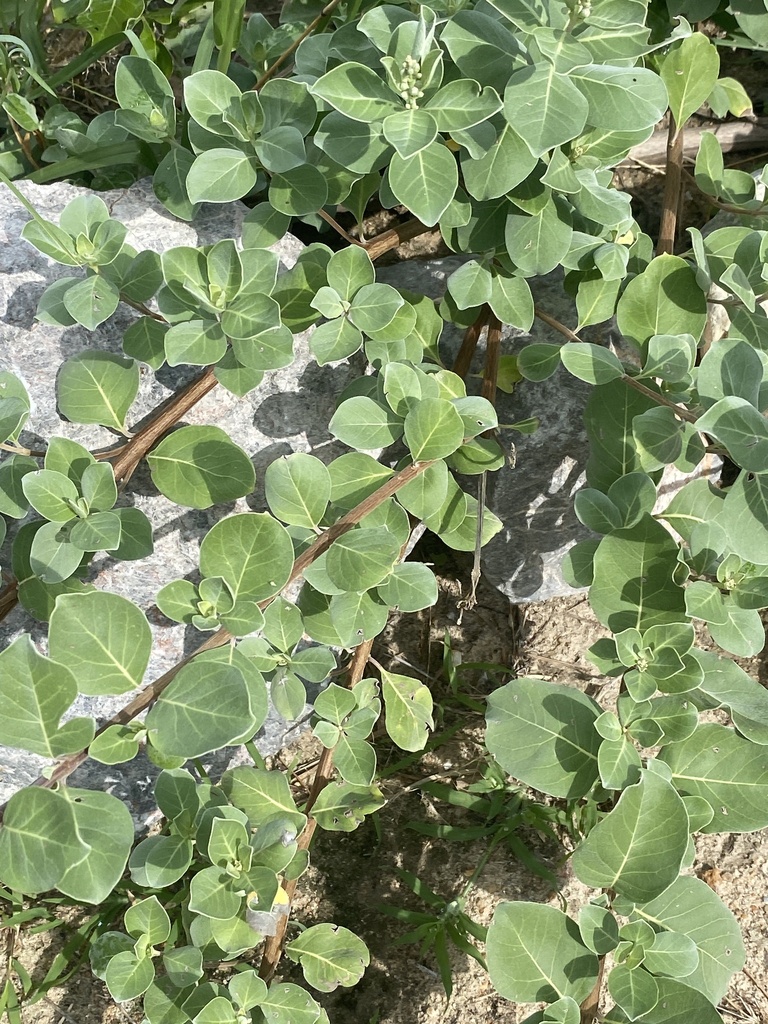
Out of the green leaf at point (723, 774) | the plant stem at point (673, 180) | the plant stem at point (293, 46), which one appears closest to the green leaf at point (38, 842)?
the green leaf at point (723, 774)

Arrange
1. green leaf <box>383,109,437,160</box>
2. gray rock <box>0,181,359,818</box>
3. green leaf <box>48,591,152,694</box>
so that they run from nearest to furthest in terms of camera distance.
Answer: green leaf <box>48,591,152,694</box> < green leaf <box>383,109,437,160</box> < gray rock <box>0,181,359,818</box>

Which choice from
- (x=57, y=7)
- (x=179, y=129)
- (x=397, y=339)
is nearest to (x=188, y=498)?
(x=397, y=339)

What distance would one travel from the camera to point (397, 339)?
5.44 feet

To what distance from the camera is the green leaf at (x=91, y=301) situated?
150cm

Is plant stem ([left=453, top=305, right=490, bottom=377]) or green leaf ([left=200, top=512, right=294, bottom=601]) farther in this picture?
plant stem ([left=453, top=305, right=490, bottom=377])

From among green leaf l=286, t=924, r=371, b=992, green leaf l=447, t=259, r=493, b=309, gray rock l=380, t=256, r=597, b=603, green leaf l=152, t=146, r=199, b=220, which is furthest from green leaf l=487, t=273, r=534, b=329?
green leaf l=286, t=924, r=371, b=992

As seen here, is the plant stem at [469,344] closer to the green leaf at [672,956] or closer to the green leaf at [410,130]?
the green leaf at [410,130]

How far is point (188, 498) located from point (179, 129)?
0.83 m

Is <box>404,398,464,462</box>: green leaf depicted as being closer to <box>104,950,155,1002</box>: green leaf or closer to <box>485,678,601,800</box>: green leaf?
<box>485,678,601,800</box>: green leaf

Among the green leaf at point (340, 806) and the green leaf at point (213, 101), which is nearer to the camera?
the green leaf at point (213, 101)

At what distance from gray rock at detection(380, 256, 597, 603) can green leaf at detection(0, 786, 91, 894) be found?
1.24 m

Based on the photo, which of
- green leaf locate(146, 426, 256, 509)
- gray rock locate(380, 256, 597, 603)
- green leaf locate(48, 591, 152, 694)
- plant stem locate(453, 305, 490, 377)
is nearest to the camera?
green leaf locate(48, 591, 152, 694)

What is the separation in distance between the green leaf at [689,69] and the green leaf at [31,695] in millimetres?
1614

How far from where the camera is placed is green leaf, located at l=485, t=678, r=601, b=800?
1492mm
